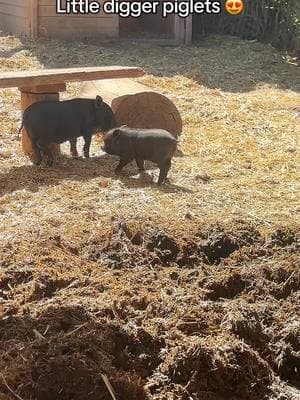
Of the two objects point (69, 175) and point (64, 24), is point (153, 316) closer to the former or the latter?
point (69, 175)

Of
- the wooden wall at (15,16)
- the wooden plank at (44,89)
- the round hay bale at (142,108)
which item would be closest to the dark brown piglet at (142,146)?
the wooden plank at (44,89)

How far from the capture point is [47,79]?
634cm

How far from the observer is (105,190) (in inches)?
226

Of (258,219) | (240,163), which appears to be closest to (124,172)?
(240,163)

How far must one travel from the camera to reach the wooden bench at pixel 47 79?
627 centimetres

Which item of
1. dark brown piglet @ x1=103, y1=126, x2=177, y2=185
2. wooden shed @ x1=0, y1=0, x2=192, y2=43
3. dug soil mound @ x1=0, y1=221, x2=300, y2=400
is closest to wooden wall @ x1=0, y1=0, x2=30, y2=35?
wooden shed @ x1=0, y1=0, x2=192, y2=43

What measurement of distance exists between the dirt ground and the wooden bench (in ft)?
1.53

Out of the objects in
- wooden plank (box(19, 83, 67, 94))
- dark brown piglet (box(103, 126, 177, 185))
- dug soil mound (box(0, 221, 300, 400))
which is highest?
wooden plank (box(19, 83, 67, 94))

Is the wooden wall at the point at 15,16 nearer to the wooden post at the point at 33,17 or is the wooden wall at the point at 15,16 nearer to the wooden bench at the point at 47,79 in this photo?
the wooden post at the point at 33,17

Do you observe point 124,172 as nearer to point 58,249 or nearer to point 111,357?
point 58,249

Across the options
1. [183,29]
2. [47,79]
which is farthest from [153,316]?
[183,29]

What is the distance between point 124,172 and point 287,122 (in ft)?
8.45

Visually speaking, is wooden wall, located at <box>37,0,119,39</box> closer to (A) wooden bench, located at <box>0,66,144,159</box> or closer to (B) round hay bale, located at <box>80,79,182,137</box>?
(B) round hay bale, located at <box>80,79,182,137</box>

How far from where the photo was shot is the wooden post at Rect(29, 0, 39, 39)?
1174 cm
